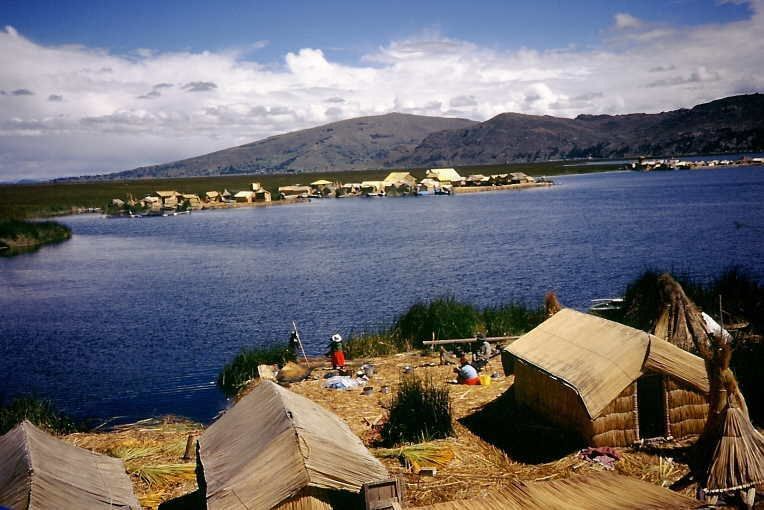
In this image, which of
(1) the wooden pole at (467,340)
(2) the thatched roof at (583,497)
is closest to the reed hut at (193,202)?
(1) the wooden pole at (467,340)

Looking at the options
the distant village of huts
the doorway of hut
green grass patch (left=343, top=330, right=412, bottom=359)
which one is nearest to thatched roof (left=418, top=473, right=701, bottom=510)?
the doorway of hut

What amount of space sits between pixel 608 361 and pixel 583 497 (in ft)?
8.91

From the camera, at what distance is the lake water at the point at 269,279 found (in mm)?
20125

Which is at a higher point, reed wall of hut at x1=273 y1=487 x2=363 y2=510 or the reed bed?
reed wall of hut at x1=273 y1=487 x2=363 y2=510

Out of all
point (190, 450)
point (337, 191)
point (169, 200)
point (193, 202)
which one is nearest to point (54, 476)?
point (190, 450)

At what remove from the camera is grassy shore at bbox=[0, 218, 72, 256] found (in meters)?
53.2

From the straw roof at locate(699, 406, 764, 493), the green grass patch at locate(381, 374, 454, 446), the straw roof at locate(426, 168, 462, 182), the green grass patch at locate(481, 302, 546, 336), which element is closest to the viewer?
the straw roof at locate(699, 406, 764, 493)

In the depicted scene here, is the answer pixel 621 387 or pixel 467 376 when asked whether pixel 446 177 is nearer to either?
pixel 467 376

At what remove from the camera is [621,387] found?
344 inches

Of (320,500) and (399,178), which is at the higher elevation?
(399,178)

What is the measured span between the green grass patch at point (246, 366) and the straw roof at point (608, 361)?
829cm

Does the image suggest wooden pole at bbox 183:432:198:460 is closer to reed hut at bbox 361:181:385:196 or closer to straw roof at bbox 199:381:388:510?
straw roof at bbox 199:381:388:510

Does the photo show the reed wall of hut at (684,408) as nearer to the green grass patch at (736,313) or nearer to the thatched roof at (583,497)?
the green grass patch at (736,313)

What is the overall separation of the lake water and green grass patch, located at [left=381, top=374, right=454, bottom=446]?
689 cm
